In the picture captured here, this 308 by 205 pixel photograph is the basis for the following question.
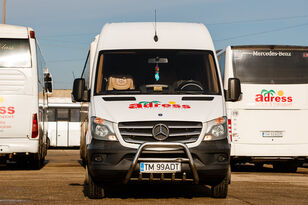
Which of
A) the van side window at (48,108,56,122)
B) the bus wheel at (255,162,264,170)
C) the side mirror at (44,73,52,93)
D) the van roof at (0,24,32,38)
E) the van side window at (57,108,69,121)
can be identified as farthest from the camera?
the van side window at (57,108,69,121)

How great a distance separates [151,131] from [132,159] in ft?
1.56

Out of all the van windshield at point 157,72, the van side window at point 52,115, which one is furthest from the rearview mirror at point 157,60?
the van side window at point 52,115

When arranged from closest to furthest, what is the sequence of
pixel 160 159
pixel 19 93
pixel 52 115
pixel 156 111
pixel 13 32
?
→ pixel 160 159 < pixel 156 111 < pixel 19 93 < pixel 13 32 < pixel 52 115

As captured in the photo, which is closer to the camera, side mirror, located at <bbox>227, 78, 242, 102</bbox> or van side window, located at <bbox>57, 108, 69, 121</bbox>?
side mirror, located at <bbox>227, 78, 242, 102</bbox>

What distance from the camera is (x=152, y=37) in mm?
11539

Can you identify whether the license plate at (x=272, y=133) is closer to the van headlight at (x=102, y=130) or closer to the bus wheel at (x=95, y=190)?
the bus wheel at (x=95, y=190)

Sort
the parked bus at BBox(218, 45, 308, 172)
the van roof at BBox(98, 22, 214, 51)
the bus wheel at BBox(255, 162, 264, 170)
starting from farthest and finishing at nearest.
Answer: the bus wheel at BBox(255, 162, 264, 170) < the parked bus at BBox(218, 45, 308, 172) < the van roof at BBox(98, 22, 214, 51)

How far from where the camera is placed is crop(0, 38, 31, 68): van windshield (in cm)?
1805

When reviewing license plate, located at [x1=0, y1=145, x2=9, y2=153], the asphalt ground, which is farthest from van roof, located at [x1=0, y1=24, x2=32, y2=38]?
the asphalt ground

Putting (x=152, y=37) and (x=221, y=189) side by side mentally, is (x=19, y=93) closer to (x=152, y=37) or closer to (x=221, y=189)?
(x=152, y=37)

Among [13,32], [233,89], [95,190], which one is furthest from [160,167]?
[13,32]

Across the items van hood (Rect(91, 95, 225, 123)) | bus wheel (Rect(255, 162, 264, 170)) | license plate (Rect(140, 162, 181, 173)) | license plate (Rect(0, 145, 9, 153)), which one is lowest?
bus wheel (Rect(255, 162, 264, 170))

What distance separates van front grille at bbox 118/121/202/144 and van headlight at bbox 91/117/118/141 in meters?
0.14

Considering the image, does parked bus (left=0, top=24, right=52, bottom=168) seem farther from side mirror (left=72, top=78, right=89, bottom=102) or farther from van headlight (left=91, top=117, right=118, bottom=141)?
van headlight (left=91, top=117, right=118, bottom=141)
